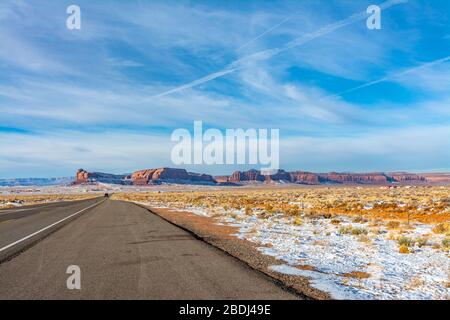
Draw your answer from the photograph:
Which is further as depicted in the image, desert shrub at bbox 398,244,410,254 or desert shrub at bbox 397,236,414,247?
desert shrub at bbox 397,236,414,247

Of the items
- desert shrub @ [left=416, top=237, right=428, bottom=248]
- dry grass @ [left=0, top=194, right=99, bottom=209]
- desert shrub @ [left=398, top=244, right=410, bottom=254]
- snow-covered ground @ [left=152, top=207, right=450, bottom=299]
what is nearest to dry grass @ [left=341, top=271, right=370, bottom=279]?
snow-covered ground @ [left=152, top=207, right=450, bottom=299]

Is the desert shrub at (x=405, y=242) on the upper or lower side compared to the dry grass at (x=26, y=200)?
upper

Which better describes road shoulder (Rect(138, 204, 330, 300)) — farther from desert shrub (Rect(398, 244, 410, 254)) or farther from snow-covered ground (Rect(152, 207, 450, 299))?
desert shrub (Rect(398, 244, 410, 254))

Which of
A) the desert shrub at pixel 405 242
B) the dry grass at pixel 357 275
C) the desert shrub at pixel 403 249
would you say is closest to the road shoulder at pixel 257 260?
the dry grass at pixel 357 275

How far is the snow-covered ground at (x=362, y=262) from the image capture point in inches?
281

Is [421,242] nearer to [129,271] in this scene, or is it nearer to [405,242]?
[405,242]

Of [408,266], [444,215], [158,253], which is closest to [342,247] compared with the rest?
[408,266]

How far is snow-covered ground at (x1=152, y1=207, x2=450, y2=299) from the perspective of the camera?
23.5 feet

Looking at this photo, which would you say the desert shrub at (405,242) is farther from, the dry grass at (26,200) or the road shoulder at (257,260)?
the dry grass at (26,200)

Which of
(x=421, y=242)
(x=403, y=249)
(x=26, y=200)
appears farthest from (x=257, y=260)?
(x=26, y=200)

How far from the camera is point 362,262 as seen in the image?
33.2ft
